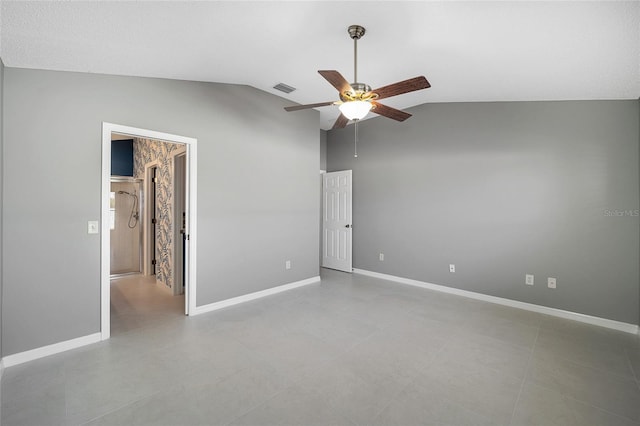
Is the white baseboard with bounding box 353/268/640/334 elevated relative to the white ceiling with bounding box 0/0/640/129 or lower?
lower

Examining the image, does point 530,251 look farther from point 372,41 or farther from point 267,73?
point 267,73

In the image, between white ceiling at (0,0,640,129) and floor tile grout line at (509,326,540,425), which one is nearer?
floor tile grout line at (509,326,540,425)

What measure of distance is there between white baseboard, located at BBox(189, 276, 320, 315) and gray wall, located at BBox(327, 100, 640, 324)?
1.35 m

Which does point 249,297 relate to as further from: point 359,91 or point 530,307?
point 530,307

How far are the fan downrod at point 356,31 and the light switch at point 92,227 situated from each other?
285 centimetres

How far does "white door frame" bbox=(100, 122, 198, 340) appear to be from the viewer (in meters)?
2.72

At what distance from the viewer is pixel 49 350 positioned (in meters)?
2.47

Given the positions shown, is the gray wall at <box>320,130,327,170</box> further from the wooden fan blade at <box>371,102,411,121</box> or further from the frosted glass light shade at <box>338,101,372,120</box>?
the frosted glass light shade at <box>338,101,372,120</box>

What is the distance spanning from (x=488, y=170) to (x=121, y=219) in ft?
20.5

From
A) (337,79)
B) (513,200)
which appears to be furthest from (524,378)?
(337,79)

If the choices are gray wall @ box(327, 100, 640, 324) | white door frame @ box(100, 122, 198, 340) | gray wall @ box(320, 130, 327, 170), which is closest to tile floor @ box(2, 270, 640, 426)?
white door frame @ box(100, 122, 198, 340)

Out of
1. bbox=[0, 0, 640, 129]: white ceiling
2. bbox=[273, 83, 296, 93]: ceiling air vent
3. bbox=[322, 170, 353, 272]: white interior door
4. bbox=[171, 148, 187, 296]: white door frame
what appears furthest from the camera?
bbox=[322, 170, 353, 272]: white interior door

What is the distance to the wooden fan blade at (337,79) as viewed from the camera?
1950 millimetres

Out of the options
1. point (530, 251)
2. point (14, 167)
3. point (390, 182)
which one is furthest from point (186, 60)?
point (530, 251)
